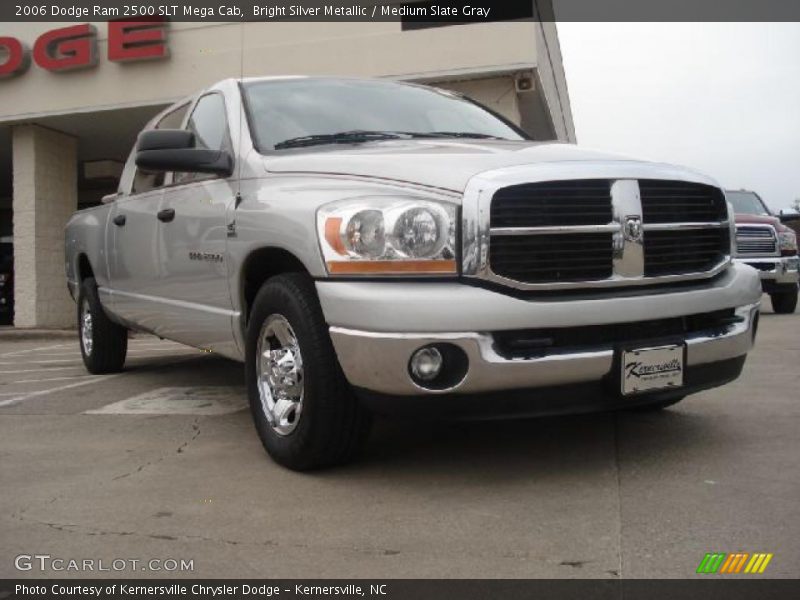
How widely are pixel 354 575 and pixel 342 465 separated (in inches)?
43.0

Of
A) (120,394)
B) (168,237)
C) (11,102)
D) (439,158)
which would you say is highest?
(11,102)

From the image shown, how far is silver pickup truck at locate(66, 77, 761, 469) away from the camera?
3.11 metres

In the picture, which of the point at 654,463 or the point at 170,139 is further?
the point at 170,139

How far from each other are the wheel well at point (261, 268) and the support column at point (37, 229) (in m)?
11.3

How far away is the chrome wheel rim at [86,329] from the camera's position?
691 cm

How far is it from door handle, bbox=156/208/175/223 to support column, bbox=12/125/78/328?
1030 cm

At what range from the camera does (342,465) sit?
11.7 feet

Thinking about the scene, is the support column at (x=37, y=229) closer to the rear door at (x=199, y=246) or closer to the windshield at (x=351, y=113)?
the rear door at (x=199, y=246)

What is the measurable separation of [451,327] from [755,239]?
10.1m

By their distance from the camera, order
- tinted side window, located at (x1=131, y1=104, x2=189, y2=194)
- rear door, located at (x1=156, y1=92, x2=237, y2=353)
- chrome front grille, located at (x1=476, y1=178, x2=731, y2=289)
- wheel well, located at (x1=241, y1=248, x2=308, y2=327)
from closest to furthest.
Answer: chrome front grille, located at (x1=476, y1=178, x2=731, y2=289)
wheel well, located at (x1=241, y1=248, x2=308, y2=327)
rear door, located at (x1=156, y1=92, x2=237, y2=353)
tinted side window, located at (x1=131, y1=104, x2=189, y2=194)

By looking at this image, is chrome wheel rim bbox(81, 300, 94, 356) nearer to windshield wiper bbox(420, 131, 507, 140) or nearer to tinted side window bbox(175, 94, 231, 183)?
tinted side window bbox(175, 94, 231, 183)

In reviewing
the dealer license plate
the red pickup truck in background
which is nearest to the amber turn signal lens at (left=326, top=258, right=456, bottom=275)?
the dealer license plate

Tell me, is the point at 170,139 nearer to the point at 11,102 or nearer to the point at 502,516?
the point at 502,516

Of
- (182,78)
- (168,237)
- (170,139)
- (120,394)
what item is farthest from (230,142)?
(182,78)
